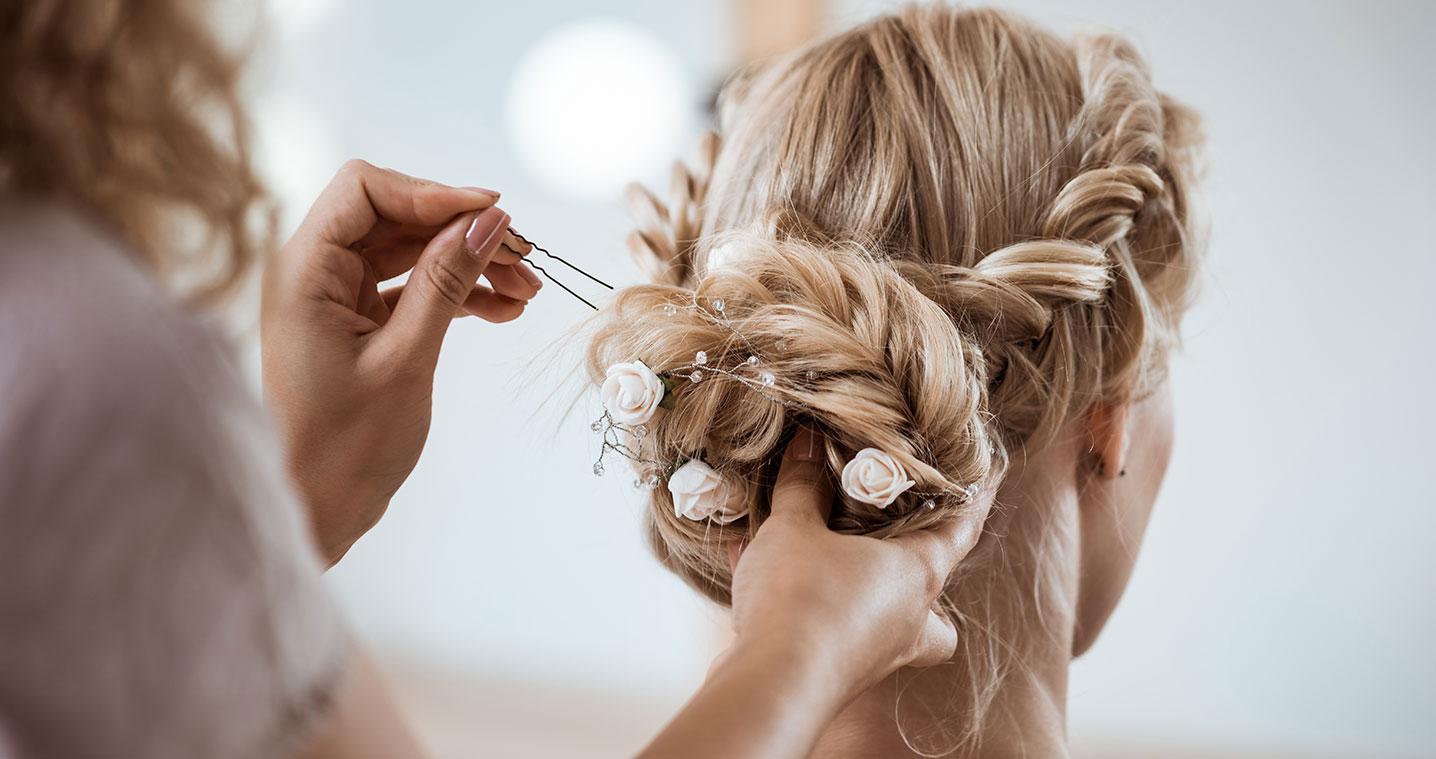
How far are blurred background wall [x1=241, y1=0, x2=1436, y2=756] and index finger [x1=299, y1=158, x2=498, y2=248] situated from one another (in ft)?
3.35

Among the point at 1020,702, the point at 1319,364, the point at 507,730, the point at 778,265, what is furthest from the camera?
the point at 507,730

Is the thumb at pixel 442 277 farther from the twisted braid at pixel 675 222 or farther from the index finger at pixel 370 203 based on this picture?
the twisted braid at pixel 675 222

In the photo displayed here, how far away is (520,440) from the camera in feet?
9.53

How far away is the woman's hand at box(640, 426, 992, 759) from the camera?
60 centimetres

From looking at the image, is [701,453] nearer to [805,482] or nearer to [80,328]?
[805,482]

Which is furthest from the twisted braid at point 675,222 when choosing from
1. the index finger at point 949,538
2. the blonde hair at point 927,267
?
the index finger at point 949,538

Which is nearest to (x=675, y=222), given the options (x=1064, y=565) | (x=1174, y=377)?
(x=1064, y=565)

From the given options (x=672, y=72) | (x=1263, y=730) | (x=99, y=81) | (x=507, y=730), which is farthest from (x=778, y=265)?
(x=507, y=730)

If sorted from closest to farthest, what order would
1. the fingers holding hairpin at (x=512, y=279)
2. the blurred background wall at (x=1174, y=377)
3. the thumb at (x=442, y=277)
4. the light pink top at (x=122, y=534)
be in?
the light pink top at (x=122, y=534)
the thumb at (x=442, y=277)
the fingers holding hairpin at (x=512, y=279)
the blurred background wall at (x=1174, y=377)

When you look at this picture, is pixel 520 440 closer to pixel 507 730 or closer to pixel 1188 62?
pixel 507 730

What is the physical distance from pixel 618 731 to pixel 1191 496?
1.67 m

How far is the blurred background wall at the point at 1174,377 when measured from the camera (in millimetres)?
2059

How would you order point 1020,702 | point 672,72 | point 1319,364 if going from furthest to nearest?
point 672,72 < point 1319,364 < point 1020,702

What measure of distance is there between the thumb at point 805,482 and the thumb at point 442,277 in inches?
12.6
